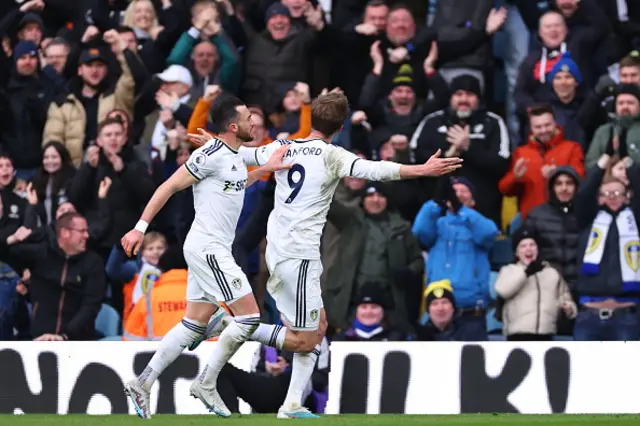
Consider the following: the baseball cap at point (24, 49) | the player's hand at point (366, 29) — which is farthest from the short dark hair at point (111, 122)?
the player's hand at point (366, 29)

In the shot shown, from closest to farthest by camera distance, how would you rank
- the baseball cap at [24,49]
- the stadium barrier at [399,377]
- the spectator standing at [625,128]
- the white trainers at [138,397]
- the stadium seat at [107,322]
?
1. the white trainers at [138,397]
2. the stadium barrier at [399,377]
3. the spectator standing at [625,128]
4. the stadium seat at [107,322]
5. the baseball cap at [24,49]

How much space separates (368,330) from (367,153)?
2.34 m

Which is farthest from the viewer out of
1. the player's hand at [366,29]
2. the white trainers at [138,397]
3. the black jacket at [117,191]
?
the player's hand at [366,29]

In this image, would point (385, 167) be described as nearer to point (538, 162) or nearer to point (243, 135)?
point (243, 135)

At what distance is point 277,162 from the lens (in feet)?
33.5

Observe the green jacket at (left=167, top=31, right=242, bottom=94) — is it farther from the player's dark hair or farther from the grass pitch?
the grass pitch

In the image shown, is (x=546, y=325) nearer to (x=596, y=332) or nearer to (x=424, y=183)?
(x=596, y=332)

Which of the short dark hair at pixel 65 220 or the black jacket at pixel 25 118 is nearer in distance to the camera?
the short dark hair at pixel 65 220

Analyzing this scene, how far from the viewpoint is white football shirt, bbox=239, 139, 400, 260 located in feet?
33.4

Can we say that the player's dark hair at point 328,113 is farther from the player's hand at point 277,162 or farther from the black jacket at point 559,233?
the black jacket at point 559,233

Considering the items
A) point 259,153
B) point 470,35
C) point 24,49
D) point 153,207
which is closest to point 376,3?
point 470,35

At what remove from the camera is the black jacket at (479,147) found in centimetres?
1503

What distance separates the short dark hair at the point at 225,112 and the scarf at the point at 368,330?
4.14m

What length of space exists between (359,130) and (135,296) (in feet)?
9.84
